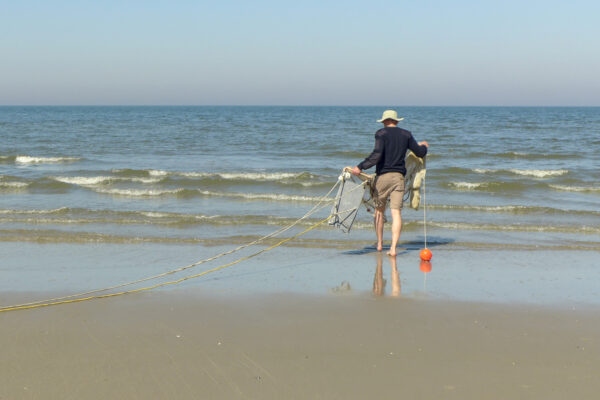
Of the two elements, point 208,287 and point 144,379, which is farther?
point 208,287

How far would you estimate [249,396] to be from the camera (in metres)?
4.33

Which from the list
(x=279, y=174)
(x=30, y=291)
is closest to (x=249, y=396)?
(x=30, y=291)

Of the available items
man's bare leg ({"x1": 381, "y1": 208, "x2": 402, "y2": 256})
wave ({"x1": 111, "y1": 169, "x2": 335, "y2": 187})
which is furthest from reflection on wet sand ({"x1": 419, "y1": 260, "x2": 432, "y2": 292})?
wave ({"x1": 111, "y1": 169, "x2": 335, "y2": 187})

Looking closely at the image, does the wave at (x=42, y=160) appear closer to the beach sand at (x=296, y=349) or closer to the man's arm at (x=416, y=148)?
the man's arm at (x=416, y=148)

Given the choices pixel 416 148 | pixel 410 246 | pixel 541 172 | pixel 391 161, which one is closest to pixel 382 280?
pixel 391 161

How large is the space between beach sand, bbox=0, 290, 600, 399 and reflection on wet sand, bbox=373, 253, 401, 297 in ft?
1.00

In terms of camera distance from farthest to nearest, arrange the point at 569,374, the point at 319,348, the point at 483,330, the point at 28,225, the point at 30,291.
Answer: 1. the point at 28,225
2. the point at 30,291
3. the point at 483,330
4. the point at 319,348
5. the point at 569,374

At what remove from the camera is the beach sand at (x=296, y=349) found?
4430 millimetres

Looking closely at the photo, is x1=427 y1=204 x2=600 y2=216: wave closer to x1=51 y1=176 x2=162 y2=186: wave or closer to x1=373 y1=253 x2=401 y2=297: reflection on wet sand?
x1=373 y1=253 x2=401 y2=297: reflection on wet sand

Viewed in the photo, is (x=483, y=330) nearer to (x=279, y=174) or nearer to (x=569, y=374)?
(x=569, y=374)

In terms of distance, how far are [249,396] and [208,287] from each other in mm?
2715

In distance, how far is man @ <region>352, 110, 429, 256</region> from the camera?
26.7ft

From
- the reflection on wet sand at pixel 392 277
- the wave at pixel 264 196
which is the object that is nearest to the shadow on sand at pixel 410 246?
the reflection on wet sand at pixel 392 277

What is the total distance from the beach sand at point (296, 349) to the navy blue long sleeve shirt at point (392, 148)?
7.62 ft
